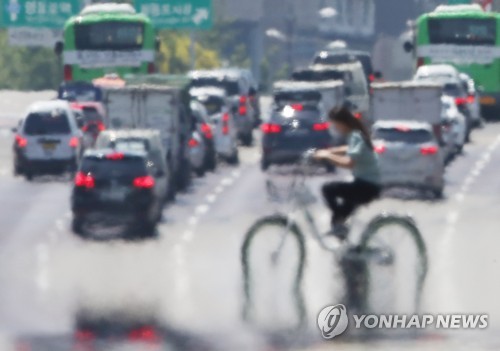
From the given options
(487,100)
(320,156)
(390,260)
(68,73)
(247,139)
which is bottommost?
(487,100)

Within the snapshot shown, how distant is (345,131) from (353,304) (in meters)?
1.59

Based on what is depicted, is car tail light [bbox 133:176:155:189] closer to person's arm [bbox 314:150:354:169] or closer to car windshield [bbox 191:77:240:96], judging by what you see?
person's arm [bbox 314:150:354:169]

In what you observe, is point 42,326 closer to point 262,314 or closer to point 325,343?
point 262,314

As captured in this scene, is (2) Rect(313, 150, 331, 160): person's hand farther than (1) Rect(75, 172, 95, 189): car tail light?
No

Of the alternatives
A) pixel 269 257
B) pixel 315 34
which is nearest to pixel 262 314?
pixel 269 257

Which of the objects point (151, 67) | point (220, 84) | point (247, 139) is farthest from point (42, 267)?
point (151, 67)

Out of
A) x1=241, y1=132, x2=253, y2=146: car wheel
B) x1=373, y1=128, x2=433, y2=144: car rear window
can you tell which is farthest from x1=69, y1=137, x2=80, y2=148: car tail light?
x1=241, y1=132, x2=253, y2=146: car wheel

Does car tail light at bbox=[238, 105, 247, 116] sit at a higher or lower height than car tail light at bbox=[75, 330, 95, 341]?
lower

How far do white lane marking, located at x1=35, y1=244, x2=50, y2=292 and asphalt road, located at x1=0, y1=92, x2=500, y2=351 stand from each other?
0.02 metres

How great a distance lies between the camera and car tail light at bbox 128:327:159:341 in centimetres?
1712

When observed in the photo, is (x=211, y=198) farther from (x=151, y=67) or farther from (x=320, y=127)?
(x=151, y=67)

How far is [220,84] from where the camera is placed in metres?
51.1

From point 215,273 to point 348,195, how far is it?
19.8 ft

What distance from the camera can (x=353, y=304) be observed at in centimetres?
1780
